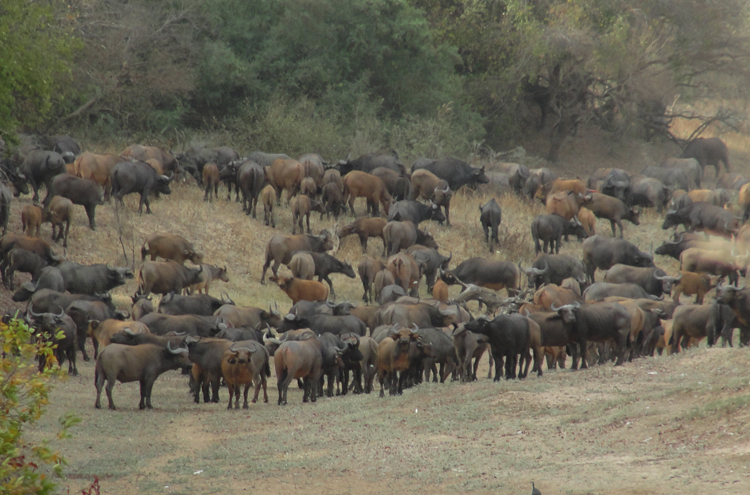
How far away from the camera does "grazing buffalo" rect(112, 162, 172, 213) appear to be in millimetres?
23062

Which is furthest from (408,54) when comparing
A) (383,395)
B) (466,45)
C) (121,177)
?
(383,395)

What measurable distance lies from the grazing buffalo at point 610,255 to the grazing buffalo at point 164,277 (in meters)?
10.2

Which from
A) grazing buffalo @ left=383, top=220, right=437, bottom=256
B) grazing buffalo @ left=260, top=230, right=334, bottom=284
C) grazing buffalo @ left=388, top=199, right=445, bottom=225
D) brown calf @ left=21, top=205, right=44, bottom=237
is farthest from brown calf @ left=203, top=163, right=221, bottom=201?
brown calf @ left=21, top=205, right=44, bottom=237

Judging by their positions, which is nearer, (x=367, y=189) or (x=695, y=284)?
(x=695, y=284)

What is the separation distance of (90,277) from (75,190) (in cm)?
375

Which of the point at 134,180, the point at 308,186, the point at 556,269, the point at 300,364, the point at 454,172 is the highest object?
the point at 454,172

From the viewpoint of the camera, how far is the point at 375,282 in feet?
68.5

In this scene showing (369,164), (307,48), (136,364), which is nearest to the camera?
(136,364)

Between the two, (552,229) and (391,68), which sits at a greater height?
(391,68)

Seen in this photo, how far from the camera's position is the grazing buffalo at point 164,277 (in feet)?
62.2

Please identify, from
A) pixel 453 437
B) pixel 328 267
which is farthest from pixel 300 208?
pixel 453 437

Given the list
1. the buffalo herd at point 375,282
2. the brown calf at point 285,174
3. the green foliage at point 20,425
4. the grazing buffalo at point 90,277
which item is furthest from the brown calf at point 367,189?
the green foliage at point 20,425

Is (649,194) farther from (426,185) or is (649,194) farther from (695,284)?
(695,284)

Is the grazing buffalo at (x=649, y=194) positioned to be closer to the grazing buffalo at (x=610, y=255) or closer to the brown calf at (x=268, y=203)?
the grazing buffalo at (x=610, y=255)
